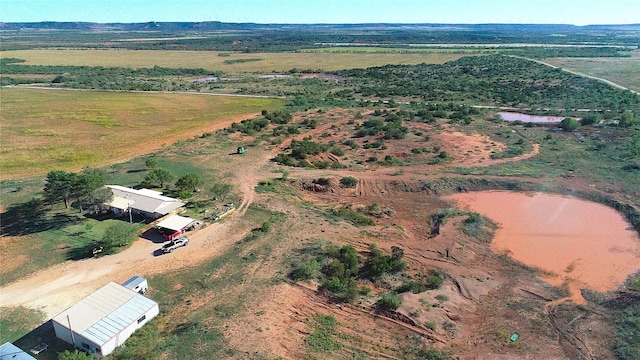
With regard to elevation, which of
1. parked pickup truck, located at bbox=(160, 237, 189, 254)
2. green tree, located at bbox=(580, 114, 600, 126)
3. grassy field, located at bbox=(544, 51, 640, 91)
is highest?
grassy field, located at bbox=(544, 51, 640, 91)

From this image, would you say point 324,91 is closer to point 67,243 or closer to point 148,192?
point 148,192

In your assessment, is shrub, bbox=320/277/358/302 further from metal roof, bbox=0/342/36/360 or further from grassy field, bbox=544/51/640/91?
grassy field, bbox=544/51/640/91

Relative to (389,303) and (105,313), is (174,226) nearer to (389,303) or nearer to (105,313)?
(105,313)

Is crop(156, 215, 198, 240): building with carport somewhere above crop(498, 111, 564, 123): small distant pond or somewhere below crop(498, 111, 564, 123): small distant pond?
below

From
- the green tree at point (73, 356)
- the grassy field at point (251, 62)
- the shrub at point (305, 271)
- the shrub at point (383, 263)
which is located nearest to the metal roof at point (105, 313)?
the green tree at point (73, 356)

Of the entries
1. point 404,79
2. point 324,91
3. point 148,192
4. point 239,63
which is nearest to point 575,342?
point 148,192

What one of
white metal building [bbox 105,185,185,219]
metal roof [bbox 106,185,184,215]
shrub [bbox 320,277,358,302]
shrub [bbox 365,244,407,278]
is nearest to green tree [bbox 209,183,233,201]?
white metal building [bbox 105,185,185,219]
